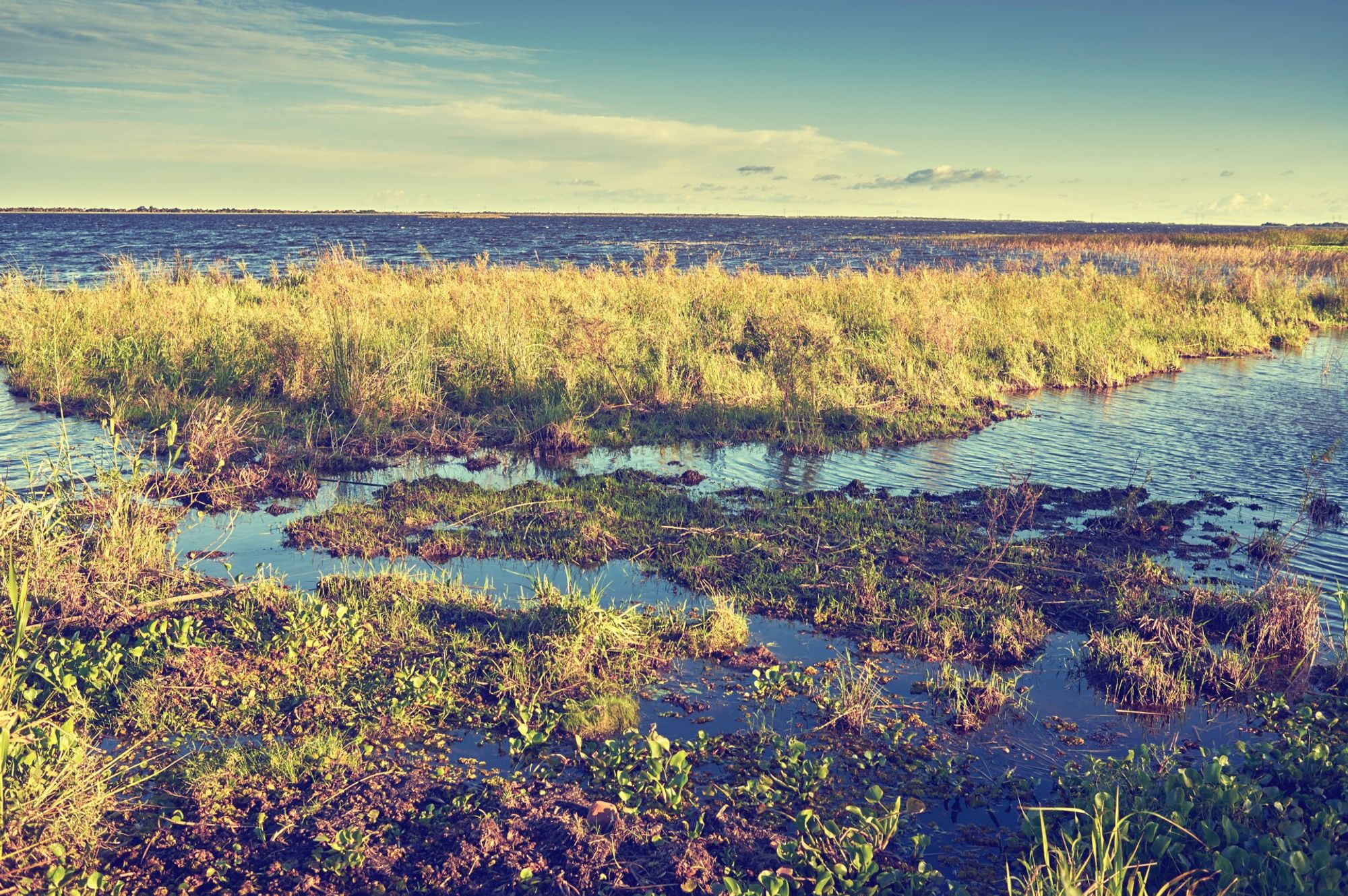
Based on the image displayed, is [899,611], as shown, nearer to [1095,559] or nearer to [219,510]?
[1095,559]

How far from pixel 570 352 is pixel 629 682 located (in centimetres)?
831

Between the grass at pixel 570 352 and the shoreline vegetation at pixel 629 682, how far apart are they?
0.21 m

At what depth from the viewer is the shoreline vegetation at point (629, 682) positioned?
359 centimetres

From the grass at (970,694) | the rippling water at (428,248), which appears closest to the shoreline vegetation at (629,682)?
the grass at (970,694)

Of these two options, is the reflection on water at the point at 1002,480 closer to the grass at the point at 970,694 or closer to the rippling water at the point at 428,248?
the grass at the point at 970,694

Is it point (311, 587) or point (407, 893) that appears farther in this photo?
point (311, 587)

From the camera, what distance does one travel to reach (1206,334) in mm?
18531

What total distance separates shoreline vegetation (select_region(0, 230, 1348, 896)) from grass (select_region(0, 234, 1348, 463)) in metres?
0.21

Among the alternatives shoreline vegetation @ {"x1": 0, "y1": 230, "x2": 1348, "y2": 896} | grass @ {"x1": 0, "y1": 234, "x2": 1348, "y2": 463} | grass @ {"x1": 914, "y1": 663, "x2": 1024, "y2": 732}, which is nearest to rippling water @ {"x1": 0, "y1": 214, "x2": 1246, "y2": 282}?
grass @ {"x1": 0, "y1": 234, "x2": 1348, "y2": 463}

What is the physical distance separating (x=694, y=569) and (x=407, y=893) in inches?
144

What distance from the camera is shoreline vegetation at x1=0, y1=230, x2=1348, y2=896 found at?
3586mm

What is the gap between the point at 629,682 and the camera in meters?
5.22

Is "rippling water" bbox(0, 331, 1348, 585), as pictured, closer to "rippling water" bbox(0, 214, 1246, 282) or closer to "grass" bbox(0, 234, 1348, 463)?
"grass" bbox(0, 234, 1348, 463)

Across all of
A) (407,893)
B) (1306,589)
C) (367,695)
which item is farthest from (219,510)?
(1306,589)
